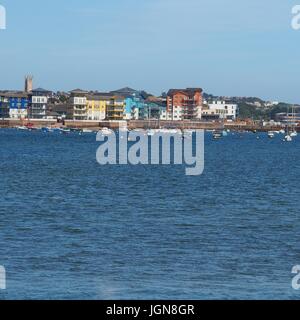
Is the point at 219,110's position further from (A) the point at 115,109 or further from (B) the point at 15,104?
(B) the point at 15,104

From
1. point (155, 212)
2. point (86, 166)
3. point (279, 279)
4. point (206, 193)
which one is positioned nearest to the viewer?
point (279, 279)

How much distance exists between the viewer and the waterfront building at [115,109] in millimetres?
148250

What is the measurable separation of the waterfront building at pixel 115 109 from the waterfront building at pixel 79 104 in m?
3.54

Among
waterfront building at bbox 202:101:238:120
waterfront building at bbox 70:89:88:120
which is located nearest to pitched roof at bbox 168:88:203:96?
waterfront building at bbox 202:101:238:120

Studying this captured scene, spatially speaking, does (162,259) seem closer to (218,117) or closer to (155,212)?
(155,212)

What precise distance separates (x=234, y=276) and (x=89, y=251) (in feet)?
10.9

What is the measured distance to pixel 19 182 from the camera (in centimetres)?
3738

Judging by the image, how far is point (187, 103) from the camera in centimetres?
16688

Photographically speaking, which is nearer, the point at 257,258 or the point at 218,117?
the point at 257,258

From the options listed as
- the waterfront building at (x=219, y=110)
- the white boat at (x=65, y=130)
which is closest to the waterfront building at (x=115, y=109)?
the white boat at (x=65, y=130)

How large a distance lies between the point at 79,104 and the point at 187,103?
26.2 meters

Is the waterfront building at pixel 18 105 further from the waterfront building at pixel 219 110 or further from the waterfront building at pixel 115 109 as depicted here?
the waterfront building at pixel 219 110

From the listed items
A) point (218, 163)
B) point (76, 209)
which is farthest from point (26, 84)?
point (76, 209)

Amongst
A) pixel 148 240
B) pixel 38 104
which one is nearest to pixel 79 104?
pixel 38 104
